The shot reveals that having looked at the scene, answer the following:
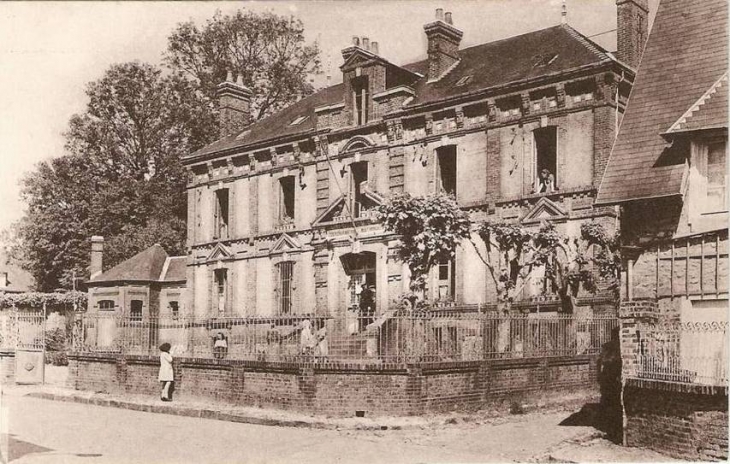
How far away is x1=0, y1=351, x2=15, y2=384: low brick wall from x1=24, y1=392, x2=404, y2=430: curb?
2802mm

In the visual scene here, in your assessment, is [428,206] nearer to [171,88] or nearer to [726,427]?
[726,427]

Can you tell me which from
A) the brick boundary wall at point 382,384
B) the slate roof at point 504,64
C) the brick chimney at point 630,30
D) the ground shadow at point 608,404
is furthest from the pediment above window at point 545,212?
the brick boundary wall at point 382,384

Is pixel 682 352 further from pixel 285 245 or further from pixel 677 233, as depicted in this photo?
pixel 285 245

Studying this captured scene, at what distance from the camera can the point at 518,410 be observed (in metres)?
16.0

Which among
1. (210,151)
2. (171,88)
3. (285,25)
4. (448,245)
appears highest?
(285,25)

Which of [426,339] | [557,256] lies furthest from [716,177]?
[557,256]

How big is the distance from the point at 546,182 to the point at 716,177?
8593 mm

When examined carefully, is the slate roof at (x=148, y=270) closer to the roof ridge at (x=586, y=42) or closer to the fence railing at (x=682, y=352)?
the roof ridge at (x=586, y=42)

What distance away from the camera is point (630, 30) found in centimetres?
2202

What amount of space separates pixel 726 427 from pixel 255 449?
22.3 feet

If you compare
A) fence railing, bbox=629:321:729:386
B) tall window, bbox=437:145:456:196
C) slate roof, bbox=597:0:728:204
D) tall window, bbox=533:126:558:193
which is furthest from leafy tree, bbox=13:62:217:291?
fence railing, bbox=629:321:729:386

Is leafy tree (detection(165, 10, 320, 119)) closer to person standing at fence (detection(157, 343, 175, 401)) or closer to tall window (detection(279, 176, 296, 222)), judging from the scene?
tall window (detection(279, 176, 296, 222))

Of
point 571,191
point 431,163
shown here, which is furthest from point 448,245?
point 431,163

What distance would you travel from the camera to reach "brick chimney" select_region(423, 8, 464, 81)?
86.8 ft
